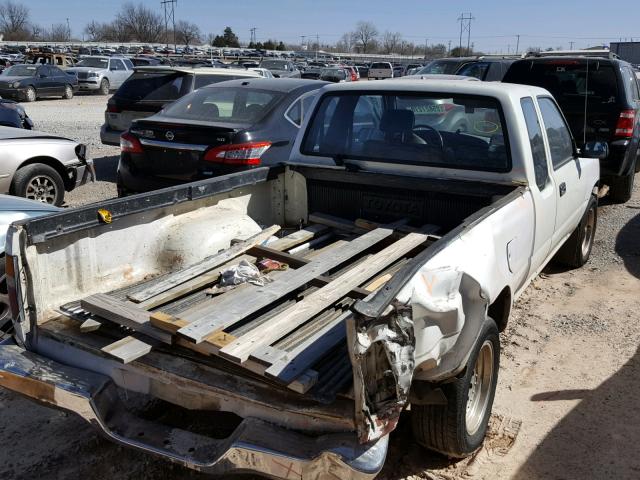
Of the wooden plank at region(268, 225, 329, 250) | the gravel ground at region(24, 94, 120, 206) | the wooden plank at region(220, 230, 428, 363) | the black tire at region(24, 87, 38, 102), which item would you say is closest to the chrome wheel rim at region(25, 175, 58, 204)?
the gravel ground at region(24, 94, 120, 206)

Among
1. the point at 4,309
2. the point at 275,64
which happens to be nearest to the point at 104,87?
the point at 275,64

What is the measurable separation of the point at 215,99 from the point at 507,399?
18.0 feet

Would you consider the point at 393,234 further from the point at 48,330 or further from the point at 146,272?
the point at 48,330

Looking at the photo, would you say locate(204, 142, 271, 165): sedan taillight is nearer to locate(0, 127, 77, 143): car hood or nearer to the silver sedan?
the silver sedan

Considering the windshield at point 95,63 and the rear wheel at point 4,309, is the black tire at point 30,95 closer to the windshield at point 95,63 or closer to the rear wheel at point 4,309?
the windshield at point 95,63

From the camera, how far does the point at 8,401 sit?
12.9 feet

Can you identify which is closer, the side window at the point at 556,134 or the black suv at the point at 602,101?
the side window at the point at 556,134

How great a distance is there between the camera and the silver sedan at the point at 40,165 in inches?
297

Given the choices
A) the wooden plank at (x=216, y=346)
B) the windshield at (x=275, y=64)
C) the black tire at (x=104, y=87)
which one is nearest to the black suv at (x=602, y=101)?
the wooden plank at (x=216, y=346)

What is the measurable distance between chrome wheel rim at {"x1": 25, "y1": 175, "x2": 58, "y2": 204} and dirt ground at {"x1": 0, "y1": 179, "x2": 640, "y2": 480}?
442 cm

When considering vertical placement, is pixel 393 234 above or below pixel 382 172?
below

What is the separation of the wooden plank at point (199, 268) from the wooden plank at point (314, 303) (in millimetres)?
724

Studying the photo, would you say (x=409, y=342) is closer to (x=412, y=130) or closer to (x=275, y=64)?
(x=412, y=130)

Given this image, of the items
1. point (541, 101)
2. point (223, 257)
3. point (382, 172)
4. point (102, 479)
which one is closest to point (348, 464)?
point (102, 479)
